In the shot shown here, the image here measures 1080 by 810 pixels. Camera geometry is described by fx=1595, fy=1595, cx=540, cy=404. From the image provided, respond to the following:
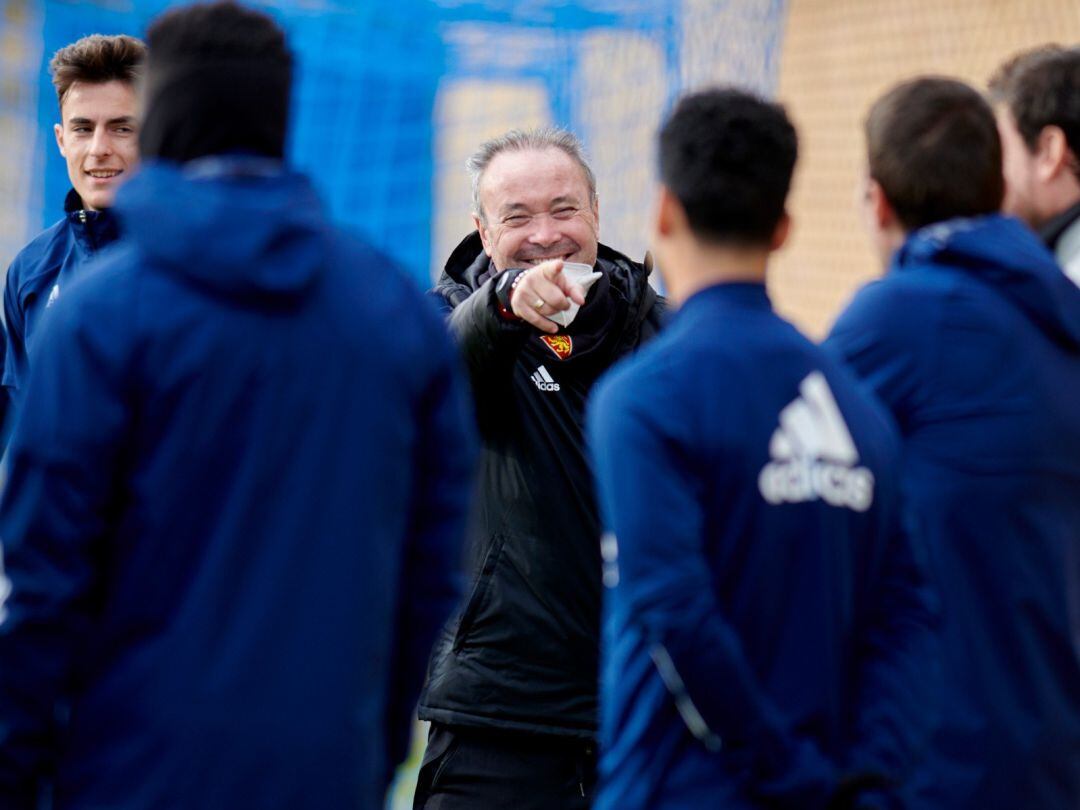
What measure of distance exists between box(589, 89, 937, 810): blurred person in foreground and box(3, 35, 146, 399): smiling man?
1626 millimetres

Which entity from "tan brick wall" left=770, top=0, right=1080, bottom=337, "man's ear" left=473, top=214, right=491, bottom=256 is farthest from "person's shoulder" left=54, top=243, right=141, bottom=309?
"tan brick wall" left=770, top=0, right=1080, bottom=337

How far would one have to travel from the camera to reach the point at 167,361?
1.99 m

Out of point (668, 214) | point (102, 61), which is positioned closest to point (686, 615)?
point (668, 214)

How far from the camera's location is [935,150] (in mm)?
2568

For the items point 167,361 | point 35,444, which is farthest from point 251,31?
point 35,444

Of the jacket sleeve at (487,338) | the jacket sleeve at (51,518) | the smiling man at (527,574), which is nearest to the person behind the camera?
the jacket sleeve at (51,518)

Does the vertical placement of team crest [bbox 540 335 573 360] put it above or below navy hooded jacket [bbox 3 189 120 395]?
below

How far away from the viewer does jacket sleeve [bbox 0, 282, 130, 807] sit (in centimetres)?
195

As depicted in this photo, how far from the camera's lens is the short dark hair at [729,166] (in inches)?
87.2

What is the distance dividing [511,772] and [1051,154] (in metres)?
1.60

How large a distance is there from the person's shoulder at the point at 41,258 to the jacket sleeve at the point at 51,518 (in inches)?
62.5

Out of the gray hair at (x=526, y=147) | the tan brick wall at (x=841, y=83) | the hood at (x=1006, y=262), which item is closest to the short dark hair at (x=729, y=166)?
the hood at (x=1006, y=262)

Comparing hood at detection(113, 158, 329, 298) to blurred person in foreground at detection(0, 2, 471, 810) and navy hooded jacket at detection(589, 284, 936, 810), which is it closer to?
blurred person in foreground at detection(0, 2, 471, 810)

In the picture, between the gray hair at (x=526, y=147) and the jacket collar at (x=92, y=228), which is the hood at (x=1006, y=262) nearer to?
the gray hair at (x=526, y=147)
